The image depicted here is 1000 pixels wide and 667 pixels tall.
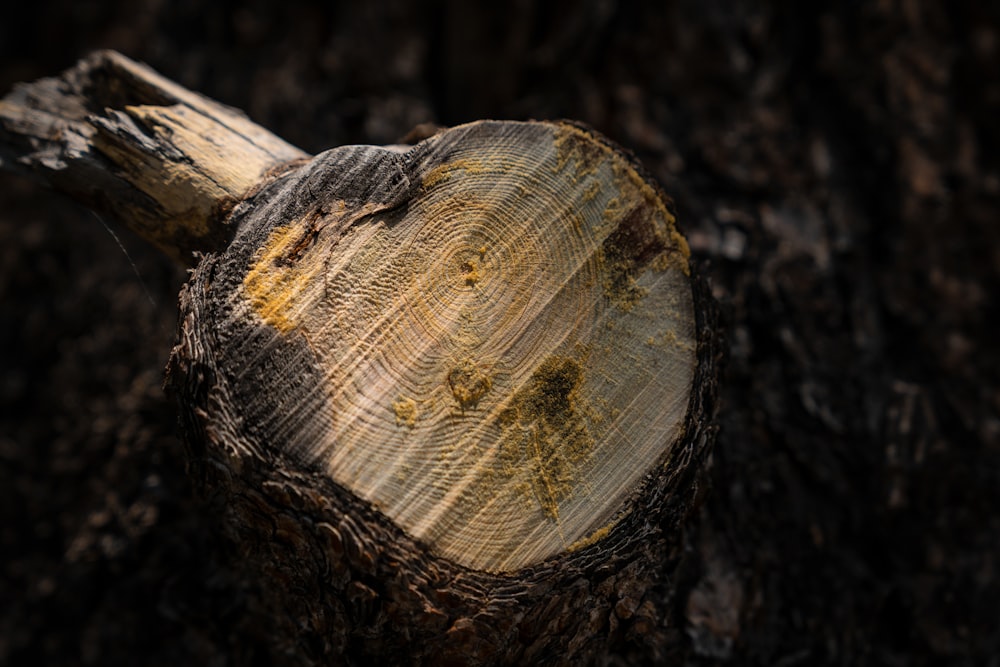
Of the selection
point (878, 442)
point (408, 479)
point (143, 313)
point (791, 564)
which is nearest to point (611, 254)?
point (408, 479)

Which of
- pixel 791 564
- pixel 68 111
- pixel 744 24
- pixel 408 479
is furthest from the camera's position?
pixel 744 24

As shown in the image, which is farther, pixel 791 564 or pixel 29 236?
pixel 29 236

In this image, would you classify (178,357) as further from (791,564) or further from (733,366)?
(791,564)

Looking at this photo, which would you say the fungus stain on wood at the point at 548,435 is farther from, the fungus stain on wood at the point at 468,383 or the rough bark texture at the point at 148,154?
the rough bark texture at the point at 148,154

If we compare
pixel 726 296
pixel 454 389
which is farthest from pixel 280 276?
pixel 726 296

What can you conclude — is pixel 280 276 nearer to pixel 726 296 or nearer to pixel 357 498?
pixel 357 498

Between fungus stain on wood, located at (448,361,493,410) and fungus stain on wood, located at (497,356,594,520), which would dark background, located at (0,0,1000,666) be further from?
fungus stain on wood, located at (448,361,493,410)
